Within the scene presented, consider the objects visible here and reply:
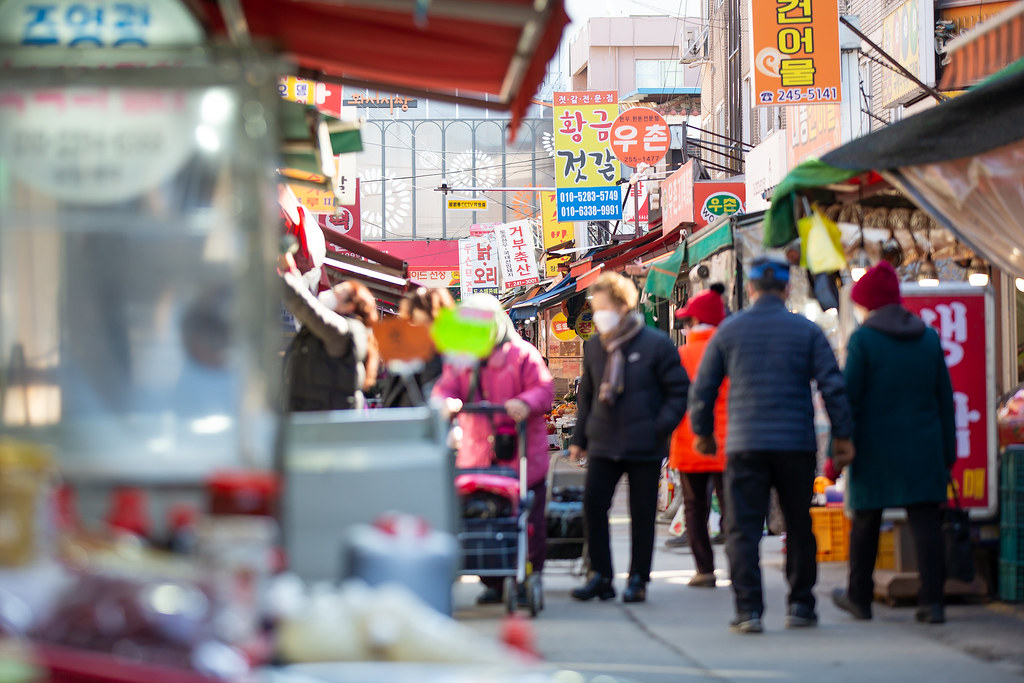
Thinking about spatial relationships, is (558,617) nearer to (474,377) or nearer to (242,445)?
(474,377)

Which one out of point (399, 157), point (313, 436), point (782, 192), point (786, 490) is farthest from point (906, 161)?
point (399, 157)

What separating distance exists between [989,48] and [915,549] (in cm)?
285

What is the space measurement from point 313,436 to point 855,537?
143 inches

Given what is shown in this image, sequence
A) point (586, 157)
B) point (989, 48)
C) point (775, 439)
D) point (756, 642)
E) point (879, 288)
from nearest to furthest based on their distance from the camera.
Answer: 1. point (756, 642)
2. point (989, 48)
3. point (775, 439)
4. point (879, 288)
5. point (586, 157)

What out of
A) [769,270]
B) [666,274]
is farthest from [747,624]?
[666,274]

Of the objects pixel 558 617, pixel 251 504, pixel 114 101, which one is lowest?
pixel 558 617

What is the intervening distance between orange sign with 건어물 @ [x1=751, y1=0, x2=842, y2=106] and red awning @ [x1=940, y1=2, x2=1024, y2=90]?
8.43 meters

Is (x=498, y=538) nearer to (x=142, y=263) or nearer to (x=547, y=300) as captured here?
(x=142, y=263)

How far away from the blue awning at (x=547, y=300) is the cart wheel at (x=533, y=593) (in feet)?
42.9

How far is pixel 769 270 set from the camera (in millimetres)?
7359

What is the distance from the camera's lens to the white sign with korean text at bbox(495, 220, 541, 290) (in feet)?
116

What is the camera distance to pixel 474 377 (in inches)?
313

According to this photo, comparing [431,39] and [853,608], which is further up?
[431,39]

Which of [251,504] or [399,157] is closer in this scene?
[251,504]
